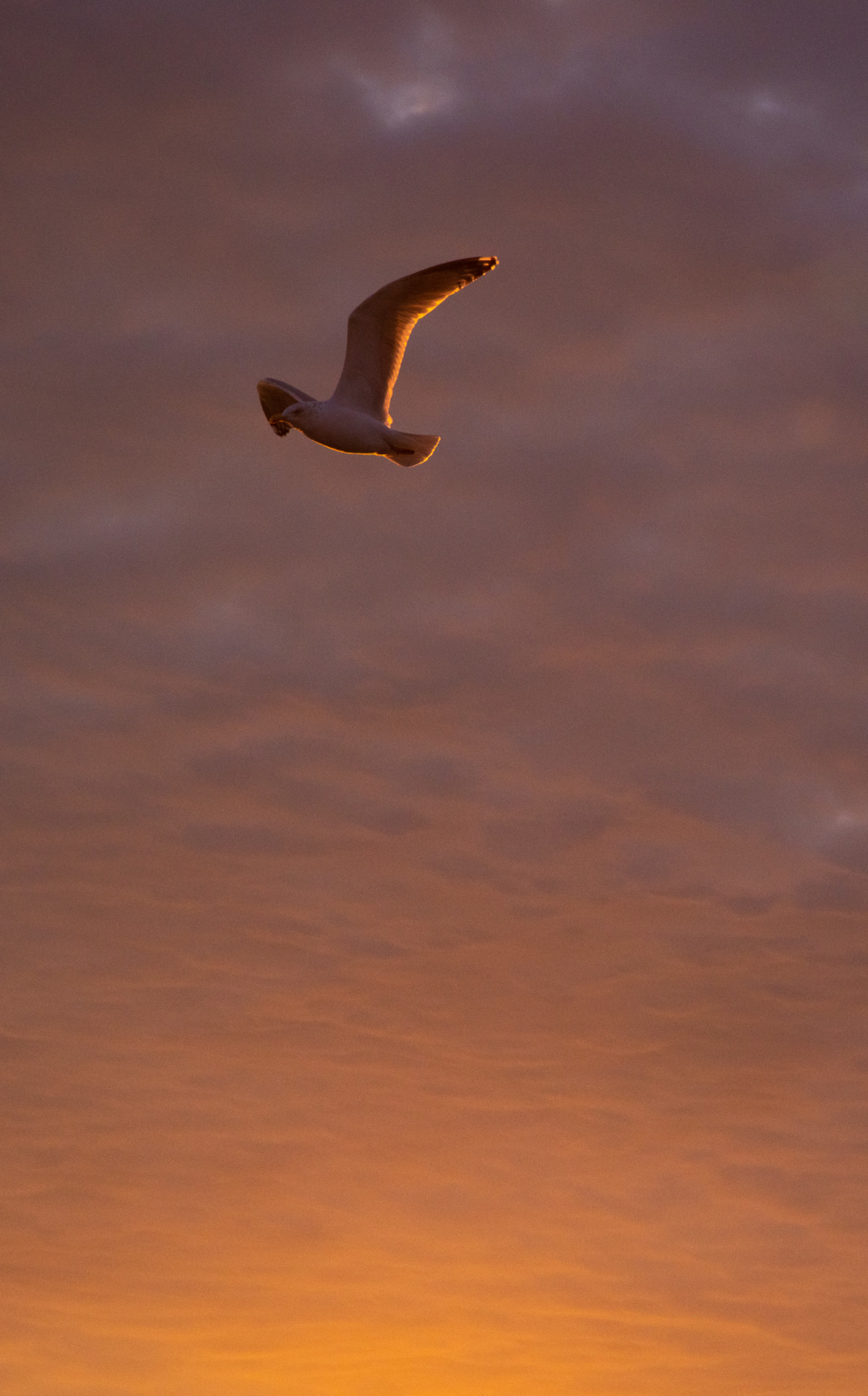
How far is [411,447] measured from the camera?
29297 mm

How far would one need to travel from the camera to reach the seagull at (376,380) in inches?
1155

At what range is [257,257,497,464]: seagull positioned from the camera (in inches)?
1155

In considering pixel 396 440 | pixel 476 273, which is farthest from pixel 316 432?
pixel 476 273

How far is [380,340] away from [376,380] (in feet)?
2.36

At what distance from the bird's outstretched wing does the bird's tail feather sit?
4.35 ft

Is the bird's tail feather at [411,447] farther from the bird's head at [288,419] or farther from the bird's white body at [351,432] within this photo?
the bird's head at [288,419]

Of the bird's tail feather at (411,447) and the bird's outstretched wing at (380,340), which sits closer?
the bird's tail feather at (411,447)

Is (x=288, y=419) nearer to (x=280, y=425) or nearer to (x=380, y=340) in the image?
(x=280, y=425)

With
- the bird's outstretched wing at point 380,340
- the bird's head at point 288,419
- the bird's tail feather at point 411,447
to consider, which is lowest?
the bird's tail feather at point 411,447

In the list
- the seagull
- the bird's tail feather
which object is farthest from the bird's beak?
the bird's tail feather

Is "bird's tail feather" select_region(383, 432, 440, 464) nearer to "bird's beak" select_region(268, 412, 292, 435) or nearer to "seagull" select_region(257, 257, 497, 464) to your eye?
"seagull" select_region(257, 257, 497, 464)

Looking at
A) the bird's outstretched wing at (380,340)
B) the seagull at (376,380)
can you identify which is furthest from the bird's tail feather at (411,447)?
the bird's outstretched wing at (380,340)

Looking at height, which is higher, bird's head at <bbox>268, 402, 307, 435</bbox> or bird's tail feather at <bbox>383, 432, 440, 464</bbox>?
bird's head at <bbox>268, 402, 307, 435</bbox>

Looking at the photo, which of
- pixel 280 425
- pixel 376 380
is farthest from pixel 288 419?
pixel 376 380
